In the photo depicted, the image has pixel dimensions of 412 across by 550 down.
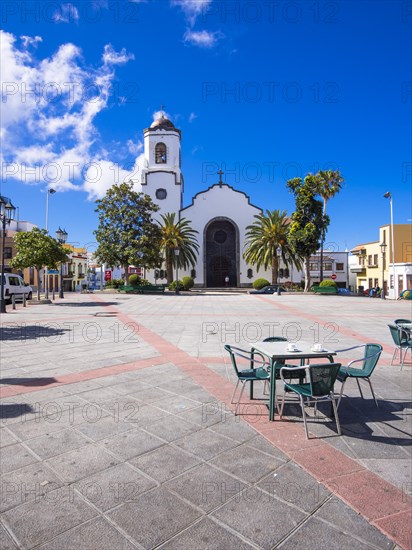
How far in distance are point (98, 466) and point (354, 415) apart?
3.12 m

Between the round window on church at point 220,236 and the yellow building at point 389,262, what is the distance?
19.0 m

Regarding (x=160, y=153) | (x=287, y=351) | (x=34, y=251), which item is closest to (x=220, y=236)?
(x=160, y=153)

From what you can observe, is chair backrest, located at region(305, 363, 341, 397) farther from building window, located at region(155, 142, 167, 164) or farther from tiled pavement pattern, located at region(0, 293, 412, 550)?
building window, located at region(155, 142, 167, 164)

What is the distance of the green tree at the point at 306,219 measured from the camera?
35938mm

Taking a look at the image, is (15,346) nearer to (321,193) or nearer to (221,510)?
(221,510)

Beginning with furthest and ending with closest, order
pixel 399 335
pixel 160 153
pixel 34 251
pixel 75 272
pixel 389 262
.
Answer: pixel 75 272, pixel 160 153, pixel 389 262, pixel 34 251, pixel 399 335

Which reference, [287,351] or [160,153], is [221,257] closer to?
[160,153]

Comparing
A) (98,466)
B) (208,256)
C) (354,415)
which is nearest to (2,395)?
(98,466)

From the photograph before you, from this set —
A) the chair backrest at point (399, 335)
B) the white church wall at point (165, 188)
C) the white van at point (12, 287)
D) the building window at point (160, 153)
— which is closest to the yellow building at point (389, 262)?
the white church wall at point (165, 188)

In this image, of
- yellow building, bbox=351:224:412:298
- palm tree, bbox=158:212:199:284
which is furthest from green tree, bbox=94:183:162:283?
yellow building, bbox=351:224:412:298

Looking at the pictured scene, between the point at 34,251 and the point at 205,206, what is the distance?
32877 mm

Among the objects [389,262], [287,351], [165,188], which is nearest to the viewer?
[287,351]

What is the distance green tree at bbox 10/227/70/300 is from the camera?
835 inches

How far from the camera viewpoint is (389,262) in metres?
46.3
